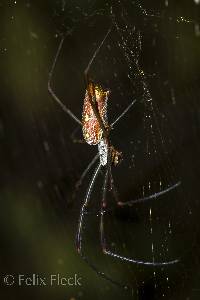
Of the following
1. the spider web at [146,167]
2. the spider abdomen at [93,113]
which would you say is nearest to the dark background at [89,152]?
the spider web at [146,167]

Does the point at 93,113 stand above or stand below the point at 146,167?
above

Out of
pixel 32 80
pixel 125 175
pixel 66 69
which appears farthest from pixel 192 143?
pixel 32 80

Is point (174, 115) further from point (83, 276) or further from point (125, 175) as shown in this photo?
point (83, 276)

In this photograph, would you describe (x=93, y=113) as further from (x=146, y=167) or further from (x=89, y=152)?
(x=89, y=152)

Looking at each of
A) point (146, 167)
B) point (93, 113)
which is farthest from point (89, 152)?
point (93, 113)

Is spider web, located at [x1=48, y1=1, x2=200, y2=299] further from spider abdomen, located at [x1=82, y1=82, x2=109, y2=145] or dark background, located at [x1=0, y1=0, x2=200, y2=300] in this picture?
spider abdomen, located at [x1=82, y1=82, x2=109, y2=145]

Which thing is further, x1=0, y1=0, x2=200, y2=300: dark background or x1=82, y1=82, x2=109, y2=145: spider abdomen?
x1=0, y1=0, x2=200, y2=300: dark background

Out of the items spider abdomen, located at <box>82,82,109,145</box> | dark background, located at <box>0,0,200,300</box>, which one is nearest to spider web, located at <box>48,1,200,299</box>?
dark background, located at <box>0,0,200,300</box>
